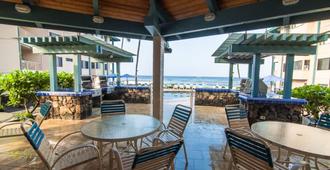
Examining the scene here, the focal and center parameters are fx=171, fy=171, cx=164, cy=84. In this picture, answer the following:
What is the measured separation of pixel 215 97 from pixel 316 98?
13.6ft

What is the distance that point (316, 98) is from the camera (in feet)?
18.2

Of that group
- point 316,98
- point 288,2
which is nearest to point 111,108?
point 288,2

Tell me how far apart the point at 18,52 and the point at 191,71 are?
132ft

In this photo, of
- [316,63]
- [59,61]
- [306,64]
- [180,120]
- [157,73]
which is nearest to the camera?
[180,120]

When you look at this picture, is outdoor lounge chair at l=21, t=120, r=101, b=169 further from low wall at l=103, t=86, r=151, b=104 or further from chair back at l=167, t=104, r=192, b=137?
low wall at l=103, t=86, r=151, b=104

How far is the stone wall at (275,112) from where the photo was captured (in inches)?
219

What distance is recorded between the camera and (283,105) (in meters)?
5.60

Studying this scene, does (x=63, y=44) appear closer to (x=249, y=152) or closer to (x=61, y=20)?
(x=61, y=20)

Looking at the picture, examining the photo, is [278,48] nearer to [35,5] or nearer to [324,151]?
[324,151]

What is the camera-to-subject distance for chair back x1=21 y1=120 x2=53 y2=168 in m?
1.95

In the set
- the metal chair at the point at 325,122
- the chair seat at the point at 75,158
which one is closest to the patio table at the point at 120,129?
the chair seat at the point at 75,158

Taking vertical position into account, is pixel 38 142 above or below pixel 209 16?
below

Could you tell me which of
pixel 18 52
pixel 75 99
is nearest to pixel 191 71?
pixel 18 52

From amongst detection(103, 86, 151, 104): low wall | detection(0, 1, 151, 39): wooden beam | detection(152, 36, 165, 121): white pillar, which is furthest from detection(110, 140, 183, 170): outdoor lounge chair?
detection(103, 86, 151, 104): low wall
